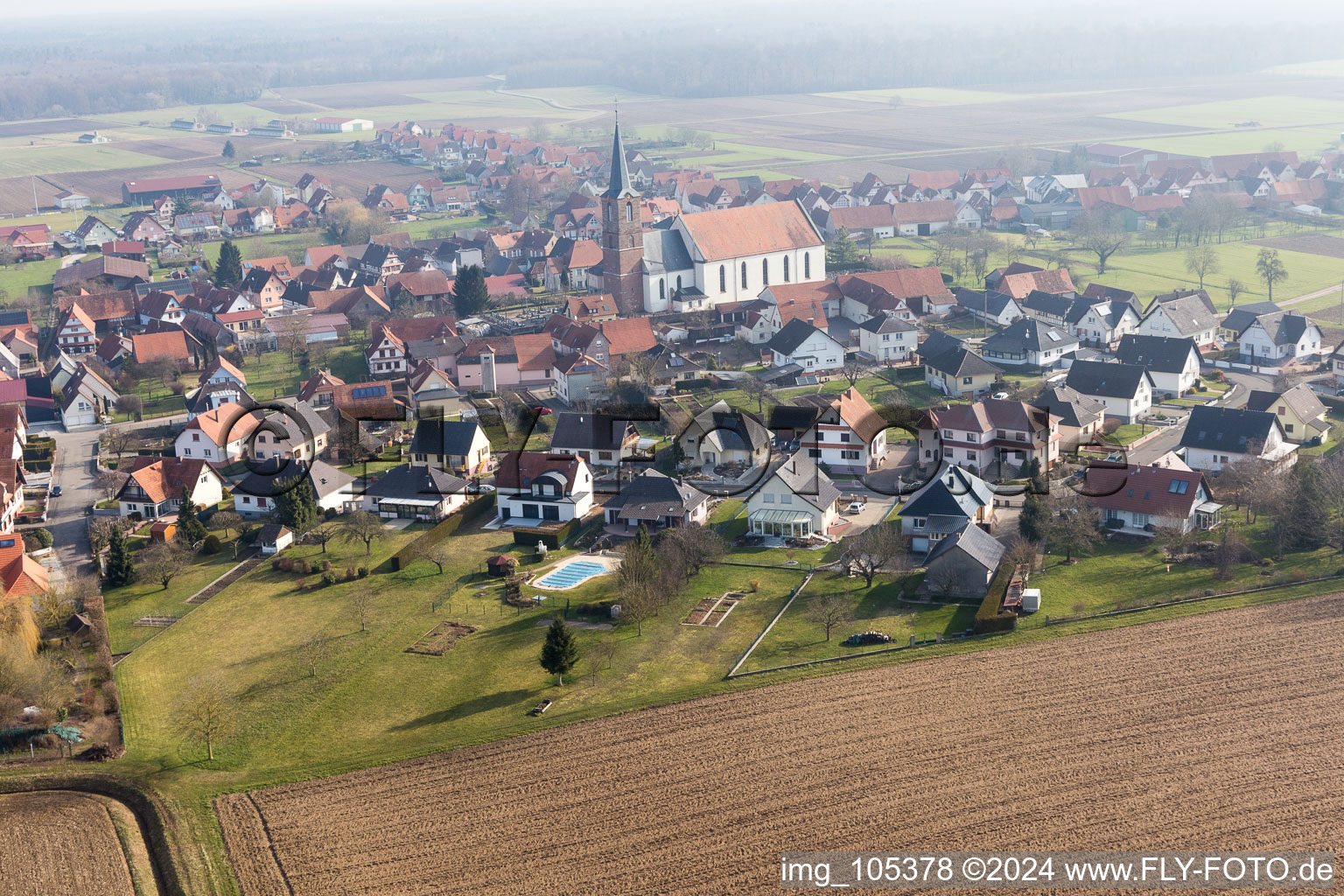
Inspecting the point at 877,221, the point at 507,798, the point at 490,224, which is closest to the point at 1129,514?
the point at 507,798

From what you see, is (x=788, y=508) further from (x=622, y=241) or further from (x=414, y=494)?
(x=622, y=241)

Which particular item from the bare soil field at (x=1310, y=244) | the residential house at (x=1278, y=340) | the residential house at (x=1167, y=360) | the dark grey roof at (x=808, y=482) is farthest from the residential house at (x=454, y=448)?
the bare soil field at (x=1310, y=244)

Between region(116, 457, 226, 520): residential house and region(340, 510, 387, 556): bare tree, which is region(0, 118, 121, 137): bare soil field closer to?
region(116, 457, 226, 520): residential house

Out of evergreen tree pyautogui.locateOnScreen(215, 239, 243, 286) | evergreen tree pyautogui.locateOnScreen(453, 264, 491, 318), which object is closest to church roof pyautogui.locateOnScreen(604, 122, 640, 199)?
evergreen tree pyautogui.locateOnScreen(453, 264, 491, 318)

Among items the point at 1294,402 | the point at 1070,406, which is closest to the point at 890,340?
the point at 1070,406

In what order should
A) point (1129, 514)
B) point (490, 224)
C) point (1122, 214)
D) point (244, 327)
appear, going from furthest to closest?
point (490, 224) < point (1122, 214) < point (244, 327) < point (1129, 514)

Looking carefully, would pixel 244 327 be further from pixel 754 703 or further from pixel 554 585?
pixel 754 703
